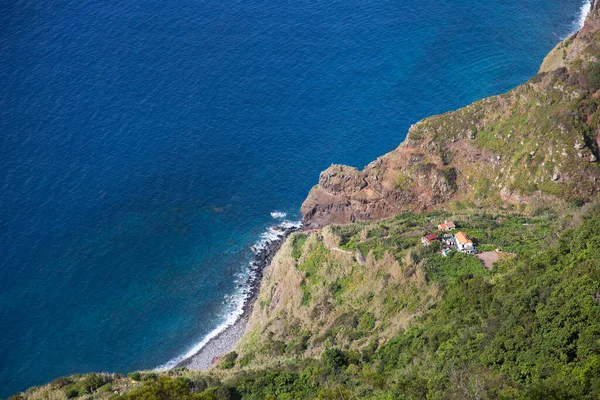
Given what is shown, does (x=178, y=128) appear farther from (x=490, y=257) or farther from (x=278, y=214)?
(x=490, y=257)

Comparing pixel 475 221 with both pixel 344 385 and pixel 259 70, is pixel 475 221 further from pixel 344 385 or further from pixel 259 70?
pixel 259 70

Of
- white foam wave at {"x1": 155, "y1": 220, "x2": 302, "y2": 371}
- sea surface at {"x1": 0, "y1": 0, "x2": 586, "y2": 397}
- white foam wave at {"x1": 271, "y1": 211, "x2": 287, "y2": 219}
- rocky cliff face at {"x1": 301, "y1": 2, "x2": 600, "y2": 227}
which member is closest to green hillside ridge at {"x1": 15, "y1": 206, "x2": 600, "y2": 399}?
rocky cliff face at {"x1": 301, "y1": 2, "x2": 600, "y2": 227}

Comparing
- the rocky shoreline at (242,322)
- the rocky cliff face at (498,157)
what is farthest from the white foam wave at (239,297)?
A: the rocky cliff face at (498,157)

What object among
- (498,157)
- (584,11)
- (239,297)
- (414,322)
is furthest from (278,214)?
(584,11)

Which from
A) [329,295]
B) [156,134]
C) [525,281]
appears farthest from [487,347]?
[156,134]

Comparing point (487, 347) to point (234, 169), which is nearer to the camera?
point (487, 347)

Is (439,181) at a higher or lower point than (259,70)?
lower

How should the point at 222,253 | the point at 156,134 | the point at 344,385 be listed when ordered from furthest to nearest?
the point at 156,134 → the point at 222,253 → the point at 344,385
